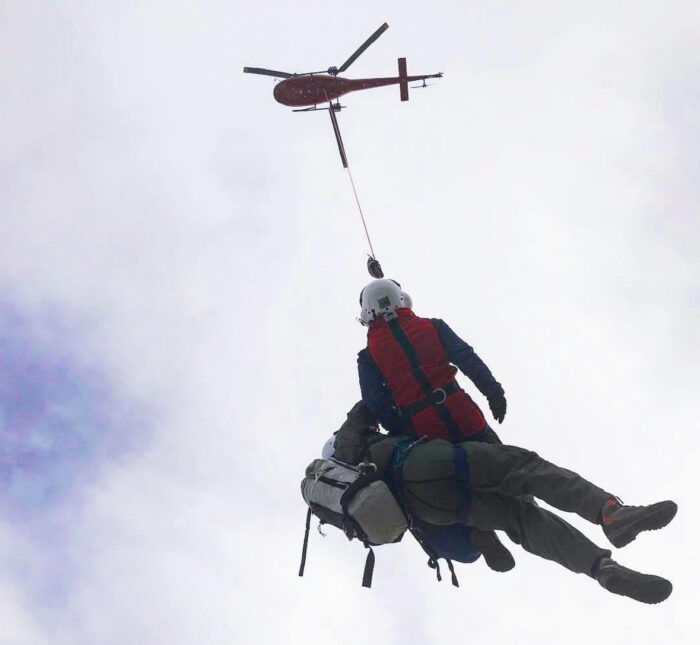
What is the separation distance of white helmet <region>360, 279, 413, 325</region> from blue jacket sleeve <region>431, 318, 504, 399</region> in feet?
2.61

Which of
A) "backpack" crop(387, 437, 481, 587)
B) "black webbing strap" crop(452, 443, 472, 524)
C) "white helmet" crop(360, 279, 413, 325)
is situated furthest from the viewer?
"white helmet" crop(360, 279, 413, 325)

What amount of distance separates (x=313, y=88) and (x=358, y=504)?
15.9 meters

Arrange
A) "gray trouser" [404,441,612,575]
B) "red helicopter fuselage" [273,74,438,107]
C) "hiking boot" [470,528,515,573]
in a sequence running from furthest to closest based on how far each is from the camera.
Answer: "red helicopter fuselage" [273,74,438,107] < "hiking boot" [470,528,515,573] < "gray trouser" [404,441,612,575]

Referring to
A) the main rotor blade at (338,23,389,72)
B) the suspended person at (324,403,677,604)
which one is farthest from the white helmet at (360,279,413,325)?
the main rotor blade at (338,23,389,72)

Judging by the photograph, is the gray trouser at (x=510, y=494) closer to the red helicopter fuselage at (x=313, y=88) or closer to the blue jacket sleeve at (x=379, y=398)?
the blue jacket sleeve at (x=379, y=398)

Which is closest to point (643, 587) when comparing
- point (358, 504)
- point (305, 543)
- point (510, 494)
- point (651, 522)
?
point (651, 522)

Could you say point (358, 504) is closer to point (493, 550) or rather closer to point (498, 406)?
point (493, 550)

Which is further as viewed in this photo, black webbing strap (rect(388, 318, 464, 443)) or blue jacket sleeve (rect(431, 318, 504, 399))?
blue jacket sleeve (rect(431, 318, 504, 399))

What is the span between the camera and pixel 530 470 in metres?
7.42

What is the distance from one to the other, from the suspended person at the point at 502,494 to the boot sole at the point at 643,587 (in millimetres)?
13

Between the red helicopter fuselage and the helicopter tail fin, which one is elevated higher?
the helicopter tail fin

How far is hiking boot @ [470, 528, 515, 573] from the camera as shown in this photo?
796cm

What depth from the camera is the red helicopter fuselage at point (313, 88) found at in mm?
20922

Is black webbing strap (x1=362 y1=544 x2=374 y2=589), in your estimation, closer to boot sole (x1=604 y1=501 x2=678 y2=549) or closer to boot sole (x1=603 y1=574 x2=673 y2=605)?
boot sole (x1=603 y1=574 x2=673 y2=605)
